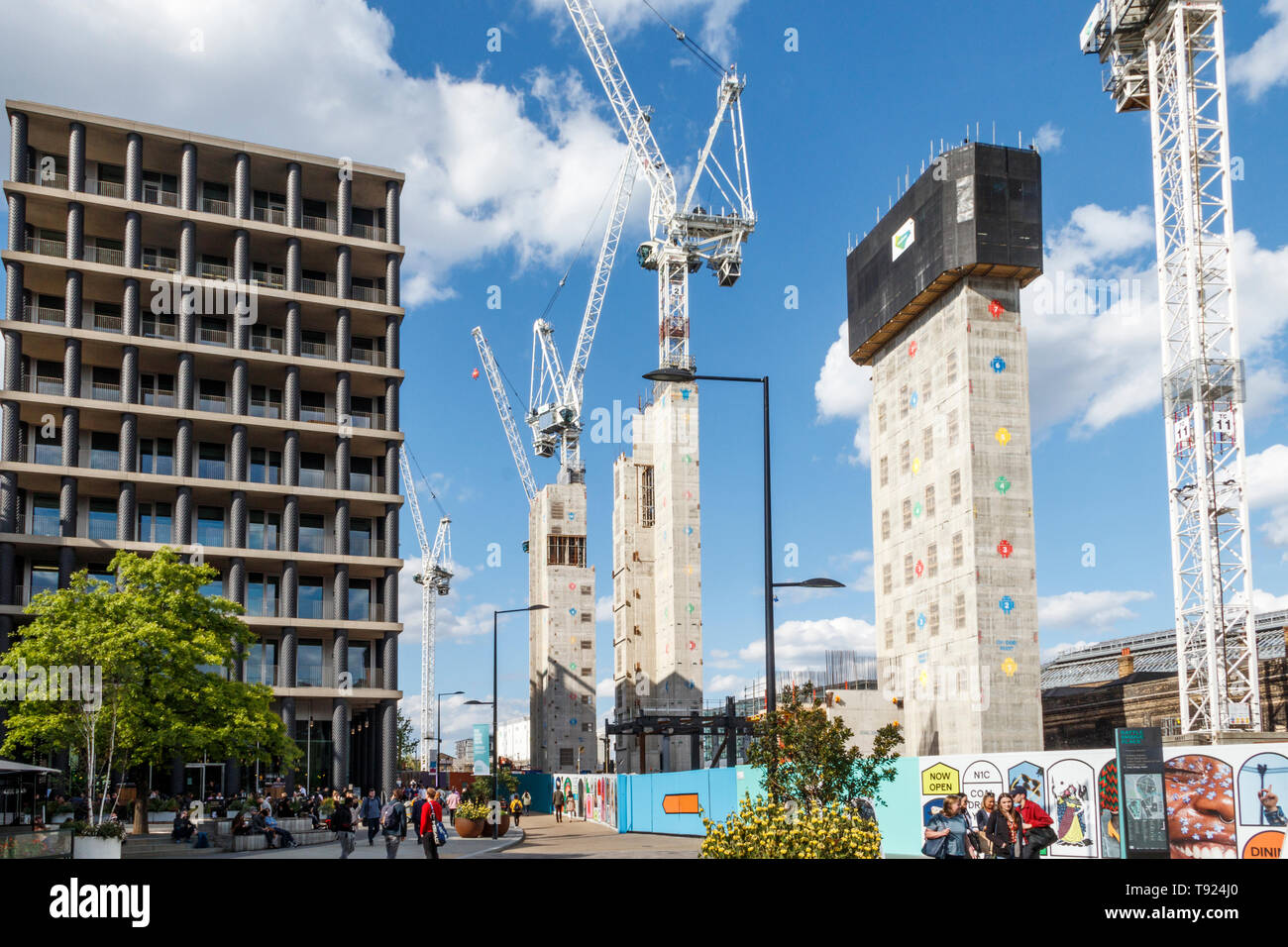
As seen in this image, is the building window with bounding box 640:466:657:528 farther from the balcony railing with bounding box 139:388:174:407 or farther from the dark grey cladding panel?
the balcony railing with bounding box 139:388:174:407

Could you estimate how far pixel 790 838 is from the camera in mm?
15734

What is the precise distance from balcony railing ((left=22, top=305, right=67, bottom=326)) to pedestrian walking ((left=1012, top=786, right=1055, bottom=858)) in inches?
2275

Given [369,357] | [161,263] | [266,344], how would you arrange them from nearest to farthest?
[161,263] → [266,344] → [369,357]

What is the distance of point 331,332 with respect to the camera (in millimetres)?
75438

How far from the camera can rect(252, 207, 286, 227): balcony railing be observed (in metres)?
73.0

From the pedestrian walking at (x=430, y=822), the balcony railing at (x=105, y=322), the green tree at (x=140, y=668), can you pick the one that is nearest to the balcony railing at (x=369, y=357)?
the balcony railing at (x=105, y=322)

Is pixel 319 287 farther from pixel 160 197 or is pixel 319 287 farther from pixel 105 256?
pixel 105 256

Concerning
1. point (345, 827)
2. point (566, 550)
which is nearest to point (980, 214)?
point (345, 827)

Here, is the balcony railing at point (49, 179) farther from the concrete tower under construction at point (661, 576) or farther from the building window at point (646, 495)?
the building window at point (646, 495)

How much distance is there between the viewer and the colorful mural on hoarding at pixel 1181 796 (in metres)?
25.8

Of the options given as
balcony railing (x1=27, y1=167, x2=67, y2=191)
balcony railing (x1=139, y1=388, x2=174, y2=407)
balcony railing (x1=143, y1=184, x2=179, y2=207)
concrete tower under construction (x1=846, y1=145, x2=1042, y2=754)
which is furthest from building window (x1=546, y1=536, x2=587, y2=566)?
balcony railing (x1=27, y1=167, x2=67, y2=191)

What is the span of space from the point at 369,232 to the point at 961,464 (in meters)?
38.5
